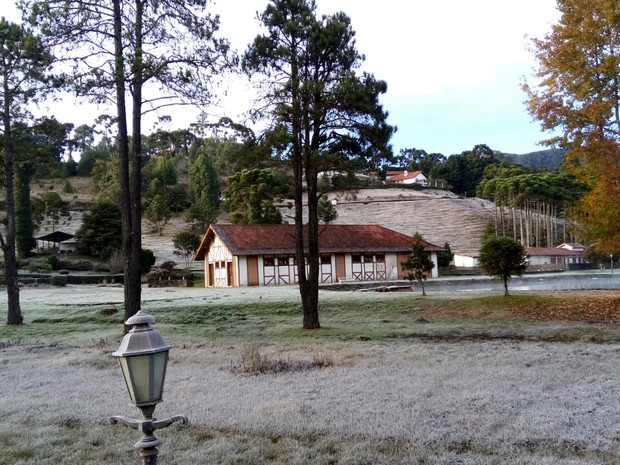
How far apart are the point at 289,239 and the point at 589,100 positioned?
2661cm

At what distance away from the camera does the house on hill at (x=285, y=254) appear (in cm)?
4041

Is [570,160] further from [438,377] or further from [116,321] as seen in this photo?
[116,321]

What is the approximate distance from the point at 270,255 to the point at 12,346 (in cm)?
2905

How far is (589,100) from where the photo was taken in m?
17.2

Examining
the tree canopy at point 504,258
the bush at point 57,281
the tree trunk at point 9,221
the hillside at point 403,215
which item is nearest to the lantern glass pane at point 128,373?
the tree trunk at point 9,221

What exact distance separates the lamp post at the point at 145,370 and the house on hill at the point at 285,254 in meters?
35.5

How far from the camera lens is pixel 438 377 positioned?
711cm

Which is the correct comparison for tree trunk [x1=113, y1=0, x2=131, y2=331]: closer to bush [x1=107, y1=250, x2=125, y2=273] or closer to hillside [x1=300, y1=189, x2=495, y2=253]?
bush [x1=107, y1=250, x2=125, y2=273]

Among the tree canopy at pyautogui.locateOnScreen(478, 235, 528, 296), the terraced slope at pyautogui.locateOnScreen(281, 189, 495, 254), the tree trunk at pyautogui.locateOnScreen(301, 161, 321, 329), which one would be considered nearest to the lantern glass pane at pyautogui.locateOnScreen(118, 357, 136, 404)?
the tree trunk at pyautogui.locateOnScreen(301, 161, 321, 329)

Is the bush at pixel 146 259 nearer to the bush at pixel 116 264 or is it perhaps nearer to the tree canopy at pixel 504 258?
the bush at pixel 116 264

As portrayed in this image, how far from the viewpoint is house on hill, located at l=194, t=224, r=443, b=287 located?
133ft

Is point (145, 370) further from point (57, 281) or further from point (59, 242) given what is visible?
point (59, 242)

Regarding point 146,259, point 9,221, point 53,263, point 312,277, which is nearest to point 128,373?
point 312,277

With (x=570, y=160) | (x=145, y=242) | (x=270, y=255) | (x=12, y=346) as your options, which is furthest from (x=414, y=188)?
(x=12, y=346)
